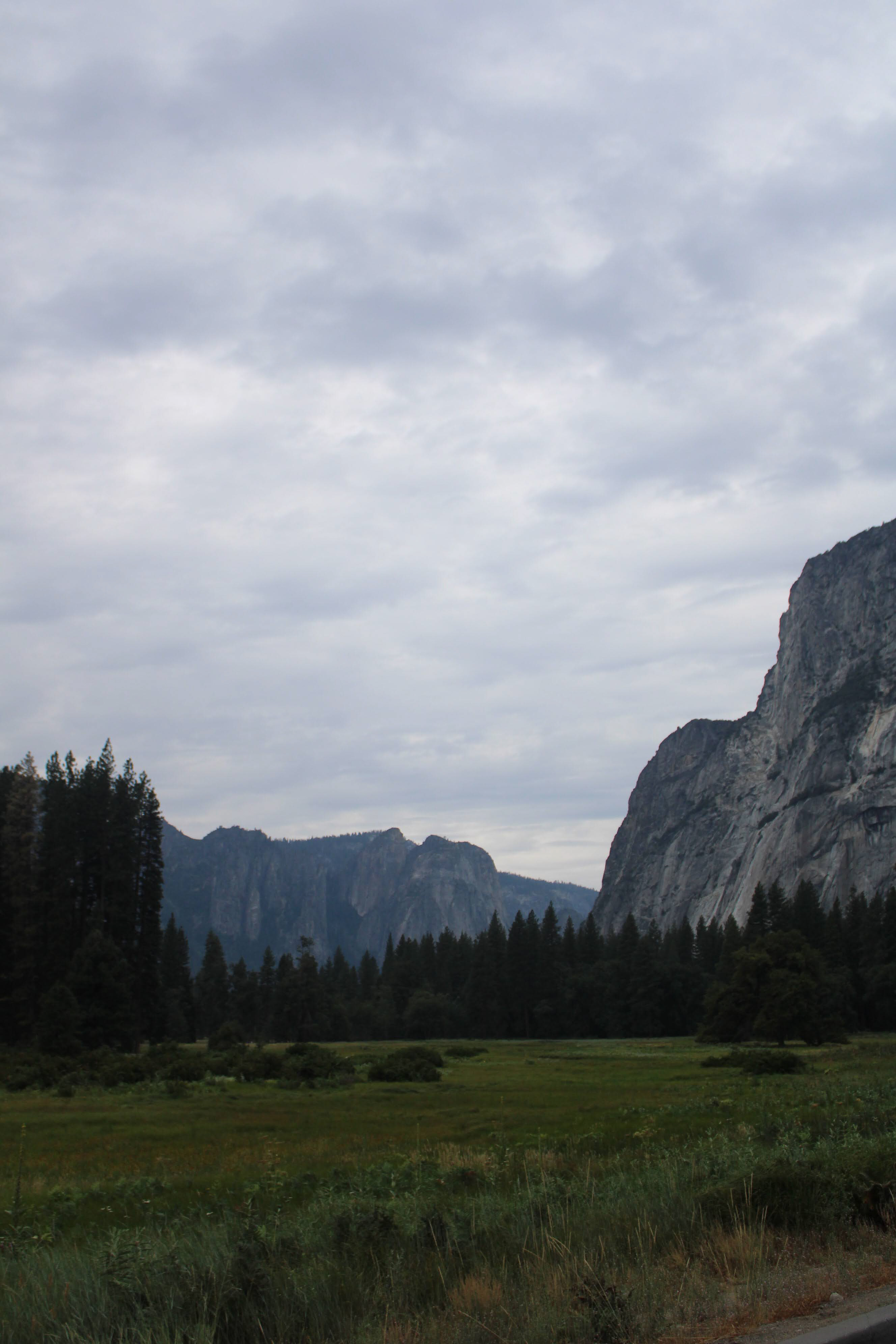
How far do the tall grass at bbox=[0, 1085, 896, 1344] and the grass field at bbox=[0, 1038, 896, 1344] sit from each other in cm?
3

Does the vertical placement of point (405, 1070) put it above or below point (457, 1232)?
below

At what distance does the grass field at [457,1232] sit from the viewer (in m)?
8.05

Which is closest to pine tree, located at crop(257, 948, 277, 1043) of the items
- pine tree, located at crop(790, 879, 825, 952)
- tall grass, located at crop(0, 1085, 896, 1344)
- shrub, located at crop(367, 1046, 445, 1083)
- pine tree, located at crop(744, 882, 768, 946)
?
pine tree, located at crop(744, 882, 768, 946)

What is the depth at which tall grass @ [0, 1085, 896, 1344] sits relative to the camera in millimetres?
7812

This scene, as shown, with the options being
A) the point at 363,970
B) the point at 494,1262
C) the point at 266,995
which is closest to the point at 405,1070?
the point at 494,1262

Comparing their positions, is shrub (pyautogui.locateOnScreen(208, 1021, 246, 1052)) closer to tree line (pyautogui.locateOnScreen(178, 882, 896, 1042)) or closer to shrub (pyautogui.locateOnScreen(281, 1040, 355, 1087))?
shrub (pyautogui.locateOnScreen(281, 1040, 355, 1087))

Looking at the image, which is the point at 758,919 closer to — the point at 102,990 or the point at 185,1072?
the point at 102,990

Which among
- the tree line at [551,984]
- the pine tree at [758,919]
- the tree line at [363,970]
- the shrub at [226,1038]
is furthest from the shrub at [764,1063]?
the pine tree at [758,919]

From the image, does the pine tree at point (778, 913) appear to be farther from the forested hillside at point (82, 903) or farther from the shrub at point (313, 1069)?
the shrub at point (313, 1069)

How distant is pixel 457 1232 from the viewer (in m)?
10.9

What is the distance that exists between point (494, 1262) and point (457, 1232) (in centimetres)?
93

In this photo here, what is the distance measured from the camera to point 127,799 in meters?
77.3

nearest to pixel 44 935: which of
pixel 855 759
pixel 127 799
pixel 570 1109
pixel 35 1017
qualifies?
pixel 35 1017

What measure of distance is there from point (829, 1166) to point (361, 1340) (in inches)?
249
